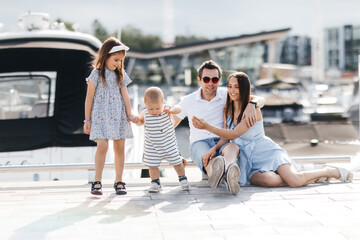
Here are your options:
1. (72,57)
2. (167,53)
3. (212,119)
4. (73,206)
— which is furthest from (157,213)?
(167,53)

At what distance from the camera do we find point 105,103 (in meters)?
4.35

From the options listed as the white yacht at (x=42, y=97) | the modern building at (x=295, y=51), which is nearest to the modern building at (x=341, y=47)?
the modern building at (x=295, y=51)

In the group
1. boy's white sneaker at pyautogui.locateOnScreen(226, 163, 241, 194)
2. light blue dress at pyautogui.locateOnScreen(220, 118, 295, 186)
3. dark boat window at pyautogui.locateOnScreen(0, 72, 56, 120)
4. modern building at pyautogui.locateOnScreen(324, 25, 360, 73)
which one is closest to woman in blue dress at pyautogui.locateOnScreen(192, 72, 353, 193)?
light blue dress at pyautogui.locateOnScreen(220, 118, 295, 186)

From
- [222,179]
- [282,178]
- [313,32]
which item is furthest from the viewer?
[313,32]

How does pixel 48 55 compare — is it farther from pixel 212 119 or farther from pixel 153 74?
pixel 153 74

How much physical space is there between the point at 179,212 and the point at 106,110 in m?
1.20

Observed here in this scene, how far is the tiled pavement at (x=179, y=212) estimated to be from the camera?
10.5 ft

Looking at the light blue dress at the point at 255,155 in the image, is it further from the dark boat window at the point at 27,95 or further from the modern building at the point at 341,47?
the modern building at the point at 341,47

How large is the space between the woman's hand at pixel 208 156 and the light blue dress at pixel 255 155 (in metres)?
0.30

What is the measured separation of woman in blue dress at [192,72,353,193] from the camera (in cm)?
457

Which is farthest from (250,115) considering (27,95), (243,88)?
(27,95)

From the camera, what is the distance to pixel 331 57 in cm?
12762

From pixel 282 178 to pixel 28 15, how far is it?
4211 millimetres

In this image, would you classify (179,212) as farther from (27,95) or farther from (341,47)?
(341,47)
